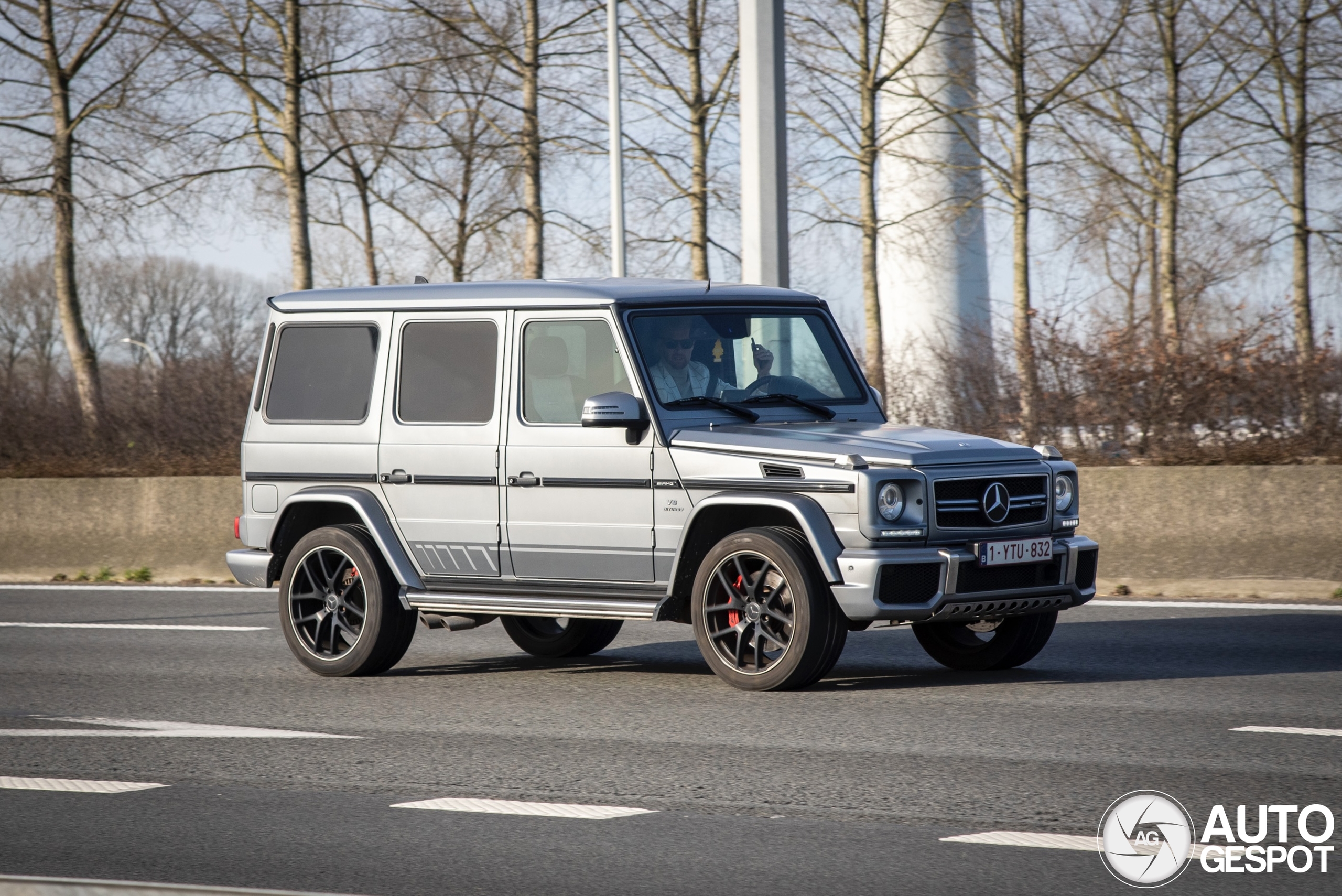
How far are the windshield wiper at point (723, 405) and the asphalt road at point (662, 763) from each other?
140 centimetres

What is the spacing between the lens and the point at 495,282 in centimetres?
941

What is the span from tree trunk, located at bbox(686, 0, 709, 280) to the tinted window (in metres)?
12.3

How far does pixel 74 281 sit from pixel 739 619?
1622 cm

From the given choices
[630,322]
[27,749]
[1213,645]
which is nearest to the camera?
[27,749]

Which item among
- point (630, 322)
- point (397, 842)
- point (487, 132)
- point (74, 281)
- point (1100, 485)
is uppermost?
point (487, 132)

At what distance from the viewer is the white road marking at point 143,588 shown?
48.2 ft

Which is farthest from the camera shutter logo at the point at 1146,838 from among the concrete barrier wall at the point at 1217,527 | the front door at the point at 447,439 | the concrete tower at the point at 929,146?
the concrete tower at the point at 929,146

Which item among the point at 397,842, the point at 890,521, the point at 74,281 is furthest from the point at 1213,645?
the point at 74,281

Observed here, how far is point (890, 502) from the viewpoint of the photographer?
25.9 feet

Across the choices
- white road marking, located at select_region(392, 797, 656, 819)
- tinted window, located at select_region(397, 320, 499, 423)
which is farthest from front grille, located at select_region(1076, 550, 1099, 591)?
white road marking, located at select_region(392, 797, 656, 819)

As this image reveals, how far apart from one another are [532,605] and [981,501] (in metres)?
2.39

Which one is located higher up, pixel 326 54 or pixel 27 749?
pixel 326 54

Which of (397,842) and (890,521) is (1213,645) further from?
(397,842)

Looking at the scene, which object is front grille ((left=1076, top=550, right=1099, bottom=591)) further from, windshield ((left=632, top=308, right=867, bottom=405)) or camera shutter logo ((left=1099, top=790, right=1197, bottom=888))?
camera shutter logo ((left=1099, top=790, right=1197, bottom=888))
